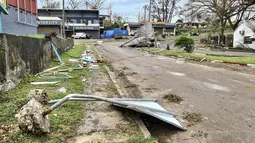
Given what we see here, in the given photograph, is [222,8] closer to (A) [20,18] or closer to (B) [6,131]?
(A) [20,18]

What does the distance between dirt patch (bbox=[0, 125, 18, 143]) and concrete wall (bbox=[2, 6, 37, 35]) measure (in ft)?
44.5

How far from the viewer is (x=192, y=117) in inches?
194

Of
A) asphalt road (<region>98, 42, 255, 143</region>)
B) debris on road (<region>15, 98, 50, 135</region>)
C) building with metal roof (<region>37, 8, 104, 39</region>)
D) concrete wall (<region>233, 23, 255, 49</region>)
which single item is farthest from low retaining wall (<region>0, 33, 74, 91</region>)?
building with metal roof (<region>37, 8, 104, 39</region>)

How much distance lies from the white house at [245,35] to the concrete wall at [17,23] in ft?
102

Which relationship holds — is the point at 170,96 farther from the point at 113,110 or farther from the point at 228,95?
the point at 113,110

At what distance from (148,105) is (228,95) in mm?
2932

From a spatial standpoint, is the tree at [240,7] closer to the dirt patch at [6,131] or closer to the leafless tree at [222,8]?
the leafless tree at [222,8]

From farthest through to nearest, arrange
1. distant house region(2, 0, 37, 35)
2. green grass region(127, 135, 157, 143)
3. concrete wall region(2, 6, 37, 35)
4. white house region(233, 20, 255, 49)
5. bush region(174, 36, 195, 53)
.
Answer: white house region(233, 20, 255, 49) → bush region(174, 36, 195, 53) → distant house region(2, 0, 37, 35) → concrete wall region(2, 6, 37, 35) → green grass region(127, 135, 157, 143)

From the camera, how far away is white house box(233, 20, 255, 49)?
37031 millimetres

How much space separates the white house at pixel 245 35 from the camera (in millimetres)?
37031

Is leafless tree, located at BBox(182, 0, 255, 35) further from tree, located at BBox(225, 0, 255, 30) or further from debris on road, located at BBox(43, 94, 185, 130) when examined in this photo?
debris on road, located at BBox(43, 94, 185, 130)

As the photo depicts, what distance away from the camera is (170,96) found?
6480 mm

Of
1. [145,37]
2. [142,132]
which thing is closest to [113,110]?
[142,132]

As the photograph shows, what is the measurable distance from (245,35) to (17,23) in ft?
110
